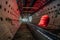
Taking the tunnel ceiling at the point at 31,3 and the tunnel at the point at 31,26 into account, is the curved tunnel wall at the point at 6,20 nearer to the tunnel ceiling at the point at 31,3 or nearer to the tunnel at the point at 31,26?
the tunnel at the point at 31,26

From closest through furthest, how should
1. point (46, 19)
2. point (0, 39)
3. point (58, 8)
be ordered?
point (0, 39), point (58, 8), point (46, 19)

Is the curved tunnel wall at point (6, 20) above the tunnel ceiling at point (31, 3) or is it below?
below

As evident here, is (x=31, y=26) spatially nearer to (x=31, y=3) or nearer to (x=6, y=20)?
(x=31, y=3)

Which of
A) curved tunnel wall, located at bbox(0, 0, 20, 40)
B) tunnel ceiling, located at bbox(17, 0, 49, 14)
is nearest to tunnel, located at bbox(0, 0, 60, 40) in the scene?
curved tunnel wall, located at bbox(0, 0, 20, 40)

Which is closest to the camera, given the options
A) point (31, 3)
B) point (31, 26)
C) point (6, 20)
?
point (6, 20)

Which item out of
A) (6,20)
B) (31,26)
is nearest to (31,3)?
(31,26)

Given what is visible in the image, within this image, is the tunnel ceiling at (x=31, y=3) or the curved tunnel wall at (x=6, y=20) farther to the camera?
the tunnel ceiling at (x=31, y=3)

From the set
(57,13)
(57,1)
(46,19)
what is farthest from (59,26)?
(46,19)

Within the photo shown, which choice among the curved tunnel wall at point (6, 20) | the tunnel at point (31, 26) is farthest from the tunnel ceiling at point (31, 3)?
the curved tunnel wall at point (6, 20)

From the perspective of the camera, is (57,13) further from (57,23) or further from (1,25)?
(1,25)

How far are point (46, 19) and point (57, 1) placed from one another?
1849mm

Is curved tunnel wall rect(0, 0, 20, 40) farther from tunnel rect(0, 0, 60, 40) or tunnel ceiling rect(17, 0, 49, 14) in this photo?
tunnel ceiling rect(17, 0, 49, 14)

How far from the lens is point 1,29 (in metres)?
3.19

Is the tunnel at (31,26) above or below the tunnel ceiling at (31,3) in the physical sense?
below
